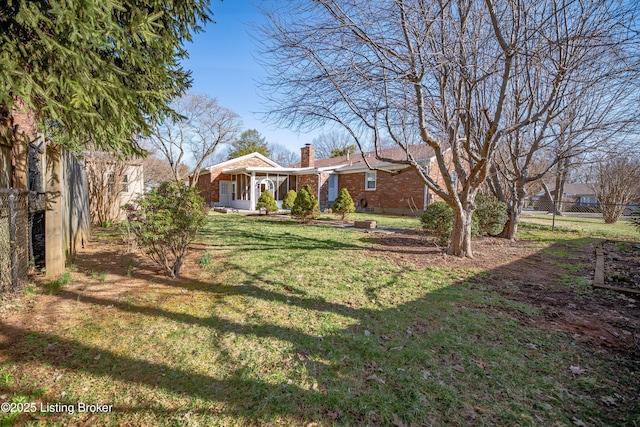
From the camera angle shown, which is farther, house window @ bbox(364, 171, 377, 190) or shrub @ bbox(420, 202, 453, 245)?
house window @ bbox(364, 171, 377, 190)

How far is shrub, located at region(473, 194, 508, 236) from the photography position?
9.92 meters

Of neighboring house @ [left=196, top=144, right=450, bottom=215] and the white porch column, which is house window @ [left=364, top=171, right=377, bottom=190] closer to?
neighboring house @ [left=196, top=144, right=450, bottom=215]

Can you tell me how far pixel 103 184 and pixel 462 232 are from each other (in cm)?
1145

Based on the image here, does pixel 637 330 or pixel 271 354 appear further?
pixel 637 330

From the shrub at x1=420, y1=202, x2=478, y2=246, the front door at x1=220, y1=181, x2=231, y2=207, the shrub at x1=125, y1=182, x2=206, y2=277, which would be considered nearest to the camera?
the shrub at x1=125, y1=182, x2=206, y2=277

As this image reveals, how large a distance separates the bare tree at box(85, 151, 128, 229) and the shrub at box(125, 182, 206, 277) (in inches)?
247

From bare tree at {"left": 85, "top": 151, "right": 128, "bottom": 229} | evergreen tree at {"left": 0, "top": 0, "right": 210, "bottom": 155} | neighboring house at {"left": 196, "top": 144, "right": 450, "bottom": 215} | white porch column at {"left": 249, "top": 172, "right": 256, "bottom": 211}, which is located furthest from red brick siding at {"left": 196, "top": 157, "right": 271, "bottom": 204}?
evergreen tree at {"left": 0, "top": 0, "right": 210, "bottom": 155}

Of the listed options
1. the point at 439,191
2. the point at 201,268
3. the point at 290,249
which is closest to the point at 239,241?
the point at 290,249

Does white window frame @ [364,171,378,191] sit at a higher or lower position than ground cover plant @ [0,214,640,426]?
higher

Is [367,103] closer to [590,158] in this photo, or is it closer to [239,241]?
[239,241]

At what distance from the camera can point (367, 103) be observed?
6.50m

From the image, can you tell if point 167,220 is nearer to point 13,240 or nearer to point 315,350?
point 13,240

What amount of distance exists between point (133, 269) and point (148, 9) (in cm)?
420

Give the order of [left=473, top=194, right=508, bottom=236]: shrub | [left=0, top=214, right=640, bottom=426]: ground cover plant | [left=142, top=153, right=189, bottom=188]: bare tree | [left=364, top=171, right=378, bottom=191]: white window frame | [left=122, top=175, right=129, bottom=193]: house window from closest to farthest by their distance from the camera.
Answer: [left=0, top=214, right=640, bottom=426]: ground cover plant, [left=473, top=194, right=508, bottom=236]: shrub, [left=122, top=175, right=129, bottom=193]: house window, [left=364, top=171, right=378, bottom=191]: white window frame, [left=142, top=153, right=189, bottom=188]: bare tree
